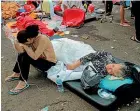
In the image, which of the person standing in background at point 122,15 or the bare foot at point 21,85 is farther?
the person standing in background at point 122,15

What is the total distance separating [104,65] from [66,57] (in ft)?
2.28

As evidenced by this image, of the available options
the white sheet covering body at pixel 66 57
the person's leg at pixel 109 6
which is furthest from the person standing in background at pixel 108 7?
the white sheet covering body at pixel 66 57

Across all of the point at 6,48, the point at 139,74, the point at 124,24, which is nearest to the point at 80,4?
the point at 124,24

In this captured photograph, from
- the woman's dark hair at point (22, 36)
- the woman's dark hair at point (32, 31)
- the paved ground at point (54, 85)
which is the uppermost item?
the woman's dark hair at point (32, 31)

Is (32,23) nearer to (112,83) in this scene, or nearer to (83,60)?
(83,60)

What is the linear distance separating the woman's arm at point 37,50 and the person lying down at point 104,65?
501mm

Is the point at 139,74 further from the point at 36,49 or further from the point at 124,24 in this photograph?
the point at 124,24

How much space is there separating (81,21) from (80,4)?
87 cm

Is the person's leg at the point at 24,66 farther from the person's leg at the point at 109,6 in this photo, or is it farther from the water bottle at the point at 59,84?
the person's leg at the point at 109,6

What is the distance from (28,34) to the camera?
370 cm

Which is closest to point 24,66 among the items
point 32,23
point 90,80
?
point 90,80

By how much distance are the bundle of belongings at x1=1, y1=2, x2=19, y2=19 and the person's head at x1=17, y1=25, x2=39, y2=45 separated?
408 cm

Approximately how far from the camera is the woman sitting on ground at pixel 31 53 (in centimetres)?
372

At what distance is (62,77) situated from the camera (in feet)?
12.9
